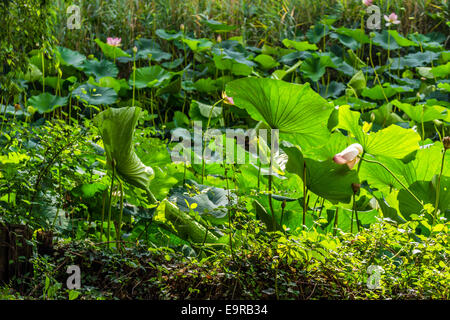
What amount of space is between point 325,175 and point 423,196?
46 centimetres

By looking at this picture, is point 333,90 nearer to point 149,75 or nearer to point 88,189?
point 149,75

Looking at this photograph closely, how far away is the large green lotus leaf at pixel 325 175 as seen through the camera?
5.65 ft

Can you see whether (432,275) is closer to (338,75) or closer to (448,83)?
(448,83)

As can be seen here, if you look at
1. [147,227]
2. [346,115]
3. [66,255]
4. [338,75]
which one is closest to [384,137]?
[346,115]

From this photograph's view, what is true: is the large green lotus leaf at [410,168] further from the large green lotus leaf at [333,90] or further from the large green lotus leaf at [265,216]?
the large green lotus leaf at [333,90]

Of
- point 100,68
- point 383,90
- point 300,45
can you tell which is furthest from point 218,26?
point 383,90

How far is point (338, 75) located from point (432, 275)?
143 inches

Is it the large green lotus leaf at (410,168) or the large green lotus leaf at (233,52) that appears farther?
the large green lotus leaf at (233,52)

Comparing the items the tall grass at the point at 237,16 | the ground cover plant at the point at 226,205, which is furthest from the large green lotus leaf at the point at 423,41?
the ground cover plant at the point at 226,205

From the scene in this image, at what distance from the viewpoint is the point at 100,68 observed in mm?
4289

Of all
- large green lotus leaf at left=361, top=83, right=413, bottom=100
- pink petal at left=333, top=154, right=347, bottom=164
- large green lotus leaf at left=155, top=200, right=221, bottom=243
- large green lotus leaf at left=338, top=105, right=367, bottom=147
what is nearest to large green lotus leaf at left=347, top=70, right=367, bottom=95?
large green lotus leaf at left=361, top=83, right=413, bottom=100

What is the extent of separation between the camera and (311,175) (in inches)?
70.3

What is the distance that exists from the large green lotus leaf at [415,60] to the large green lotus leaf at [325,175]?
3.14 m

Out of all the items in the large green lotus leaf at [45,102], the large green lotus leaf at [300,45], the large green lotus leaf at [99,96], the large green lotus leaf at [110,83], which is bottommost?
the large green lotus leaf at [45,102]
